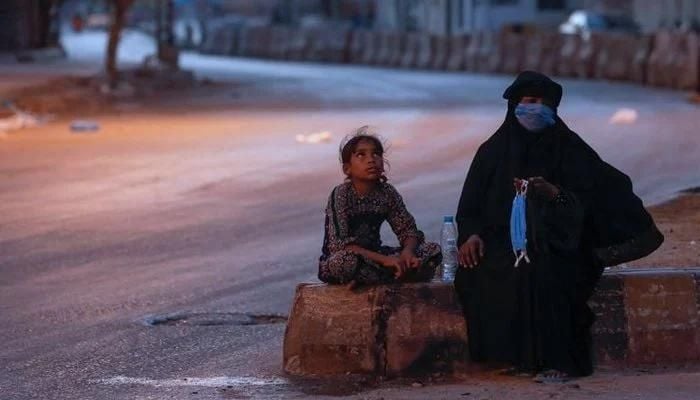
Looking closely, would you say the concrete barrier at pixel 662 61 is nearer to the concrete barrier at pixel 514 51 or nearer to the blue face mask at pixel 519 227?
the concrete barrier at pixel 514 51

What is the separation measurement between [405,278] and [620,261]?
1039mm

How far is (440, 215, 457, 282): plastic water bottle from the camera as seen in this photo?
7.63 metres

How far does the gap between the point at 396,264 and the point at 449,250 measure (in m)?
0.54

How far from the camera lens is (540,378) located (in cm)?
699

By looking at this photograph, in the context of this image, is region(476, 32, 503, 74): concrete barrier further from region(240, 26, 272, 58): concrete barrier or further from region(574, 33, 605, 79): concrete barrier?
region(240, 26, 272, 58): concrete barrier

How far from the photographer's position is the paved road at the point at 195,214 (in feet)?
26.1

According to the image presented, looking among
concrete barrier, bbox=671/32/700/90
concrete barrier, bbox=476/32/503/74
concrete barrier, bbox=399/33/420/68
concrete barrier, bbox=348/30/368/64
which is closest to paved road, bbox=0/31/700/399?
concrete barrier, bbox=671/32/700/90

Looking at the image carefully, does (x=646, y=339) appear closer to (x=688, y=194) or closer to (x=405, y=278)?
(x=405, y=278)

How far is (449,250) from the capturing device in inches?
303

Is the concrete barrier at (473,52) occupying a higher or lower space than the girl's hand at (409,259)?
lower

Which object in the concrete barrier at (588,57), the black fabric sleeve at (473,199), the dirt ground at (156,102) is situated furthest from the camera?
the concrete barrier at (588,57)

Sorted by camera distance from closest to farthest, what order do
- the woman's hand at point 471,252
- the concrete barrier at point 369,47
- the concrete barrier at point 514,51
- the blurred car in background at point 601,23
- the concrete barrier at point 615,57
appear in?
the woman's hand at point 471,252 → the concrete barrier at point 615,57 → the concrete barrier at point 514,51 → the concrete barrier at point 369,47 → the blurred car in background at point 601,23

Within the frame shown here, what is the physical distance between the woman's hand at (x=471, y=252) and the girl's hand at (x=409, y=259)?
292mm

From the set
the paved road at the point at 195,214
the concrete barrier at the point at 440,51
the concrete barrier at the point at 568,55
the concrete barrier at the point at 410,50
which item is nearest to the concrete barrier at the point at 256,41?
the concrete barrier at the point at 410,50
